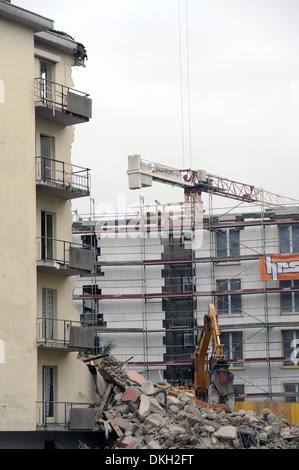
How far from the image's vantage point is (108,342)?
A: 234 feet

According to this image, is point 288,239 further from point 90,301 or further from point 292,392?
point 90,301

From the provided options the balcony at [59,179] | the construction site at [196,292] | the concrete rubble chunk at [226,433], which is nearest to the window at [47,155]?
the balcony at [59,179]

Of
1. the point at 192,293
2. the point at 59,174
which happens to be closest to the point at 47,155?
the point at 59,174

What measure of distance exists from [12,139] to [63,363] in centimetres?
988

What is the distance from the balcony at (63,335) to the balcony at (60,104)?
889 centimetres

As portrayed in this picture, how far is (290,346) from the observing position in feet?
230

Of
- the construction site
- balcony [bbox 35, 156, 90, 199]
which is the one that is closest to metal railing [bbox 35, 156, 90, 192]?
balcony [bbox 35, 156, 90, 199]

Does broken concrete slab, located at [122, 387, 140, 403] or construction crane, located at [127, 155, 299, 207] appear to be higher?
construction crane, located at [127, 155, 299, 207]

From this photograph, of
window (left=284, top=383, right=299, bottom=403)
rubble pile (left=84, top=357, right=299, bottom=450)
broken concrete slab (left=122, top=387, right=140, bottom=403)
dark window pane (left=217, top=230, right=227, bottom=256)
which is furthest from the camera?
dark window pane (left=217, top=230, right=227, bottom=256)

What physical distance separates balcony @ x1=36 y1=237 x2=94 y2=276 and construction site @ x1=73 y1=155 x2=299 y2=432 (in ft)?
71.9

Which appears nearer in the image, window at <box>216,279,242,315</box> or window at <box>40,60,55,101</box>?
window at <box>40,60,55,101</box>

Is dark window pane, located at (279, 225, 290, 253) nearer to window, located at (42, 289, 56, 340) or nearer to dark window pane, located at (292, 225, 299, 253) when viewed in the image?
dark window pane, located at (292, 225, 299, 253)

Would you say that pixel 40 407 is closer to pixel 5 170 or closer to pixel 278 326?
pixel 5 170

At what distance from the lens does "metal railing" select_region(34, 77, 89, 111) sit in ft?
154
